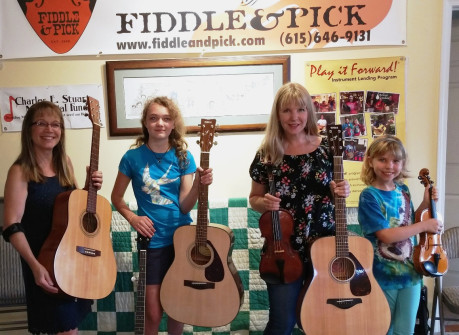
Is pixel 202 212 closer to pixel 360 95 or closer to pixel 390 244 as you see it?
pixel 390 244

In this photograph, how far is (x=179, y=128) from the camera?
1.88 metres

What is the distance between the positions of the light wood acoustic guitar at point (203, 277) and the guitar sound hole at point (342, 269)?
0.43 meters

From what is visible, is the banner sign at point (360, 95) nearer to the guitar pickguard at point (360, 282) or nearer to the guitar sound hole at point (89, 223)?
the guitar pickguard at point (360, 282)

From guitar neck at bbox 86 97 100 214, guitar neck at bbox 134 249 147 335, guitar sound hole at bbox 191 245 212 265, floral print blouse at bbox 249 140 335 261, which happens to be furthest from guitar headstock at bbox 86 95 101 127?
floral print blouse at bbox 249 140 335 261

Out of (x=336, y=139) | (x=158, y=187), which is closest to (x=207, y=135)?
(x=158, y=187)

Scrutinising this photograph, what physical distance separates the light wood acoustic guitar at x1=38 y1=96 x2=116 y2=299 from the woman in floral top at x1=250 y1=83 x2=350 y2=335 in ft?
2.39

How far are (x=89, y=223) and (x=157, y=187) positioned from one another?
1.11ft

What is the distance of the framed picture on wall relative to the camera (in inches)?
90.5

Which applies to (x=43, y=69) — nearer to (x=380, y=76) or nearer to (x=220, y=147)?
(x=220, y=147)

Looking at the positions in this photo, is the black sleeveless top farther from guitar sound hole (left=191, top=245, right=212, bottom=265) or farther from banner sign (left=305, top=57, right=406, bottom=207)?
banner sign (left=305, top=57, right=406, bottom=207)

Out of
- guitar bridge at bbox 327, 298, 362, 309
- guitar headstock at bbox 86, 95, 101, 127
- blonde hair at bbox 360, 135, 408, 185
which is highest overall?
guitar headstock at bbox 86, 95, 101, 127

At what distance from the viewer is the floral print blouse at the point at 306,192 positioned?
1648 mm

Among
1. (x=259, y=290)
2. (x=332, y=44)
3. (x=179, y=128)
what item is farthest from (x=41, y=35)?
(x=259, y=290)

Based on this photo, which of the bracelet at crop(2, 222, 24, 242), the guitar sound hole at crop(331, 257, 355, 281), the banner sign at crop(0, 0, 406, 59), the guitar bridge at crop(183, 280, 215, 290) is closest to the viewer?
the bracelet at crop(2, 222, 24, 242)
